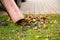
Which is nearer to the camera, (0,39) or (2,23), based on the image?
(0,39)

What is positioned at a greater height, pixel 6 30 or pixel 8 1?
pixel 8 1

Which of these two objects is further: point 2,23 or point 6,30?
point 2,23

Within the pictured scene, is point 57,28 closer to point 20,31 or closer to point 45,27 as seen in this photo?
point 45,27

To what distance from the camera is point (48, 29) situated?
525 cm

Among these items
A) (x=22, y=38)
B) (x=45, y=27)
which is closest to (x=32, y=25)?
(x=45, y=27)

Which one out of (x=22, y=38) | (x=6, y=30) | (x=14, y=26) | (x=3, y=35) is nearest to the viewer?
(x=22, y=38)

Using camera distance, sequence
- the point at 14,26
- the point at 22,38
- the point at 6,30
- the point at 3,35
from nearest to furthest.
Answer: the point at 22,38
the point at 3,35
the point at 6,30
the point at 14,26

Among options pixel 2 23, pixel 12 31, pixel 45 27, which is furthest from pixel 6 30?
pixel 45 27

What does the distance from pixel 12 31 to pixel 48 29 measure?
0.83 m

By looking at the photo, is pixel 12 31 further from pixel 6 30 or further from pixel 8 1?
pixel 8 1

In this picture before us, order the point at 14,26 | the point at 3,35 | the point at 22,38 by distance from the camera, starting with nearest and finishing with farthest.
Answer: the point at 22,38 → the point at 3,35 → the point at 14,26

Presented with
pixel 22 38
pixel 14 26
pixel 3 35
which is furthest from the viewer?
pixel 14 26

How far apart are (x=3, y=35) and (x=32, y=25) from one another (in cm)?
96

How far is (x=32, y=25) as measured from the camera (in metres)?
5.52
